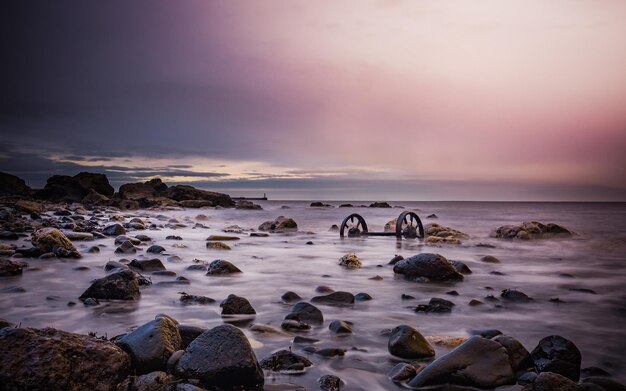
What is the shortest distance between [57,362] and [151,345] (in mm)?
579

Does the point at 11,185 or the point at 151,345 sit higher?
the point at 11,185

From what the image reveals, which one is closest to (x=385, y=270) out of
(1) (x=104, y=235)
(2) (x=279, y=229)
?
(1) (x=104, y=235)

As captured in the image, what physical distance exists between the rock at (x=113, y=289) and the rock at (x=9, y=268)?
232 centimetres

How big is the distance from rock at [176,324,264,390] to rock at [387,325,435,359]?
4.01ft

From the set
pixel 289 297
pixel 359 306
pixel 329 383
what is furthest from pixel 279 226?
pixel 329 383

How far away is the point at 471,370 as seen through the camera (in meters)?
2.78

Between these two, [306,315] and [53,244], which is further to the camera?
[53,244]

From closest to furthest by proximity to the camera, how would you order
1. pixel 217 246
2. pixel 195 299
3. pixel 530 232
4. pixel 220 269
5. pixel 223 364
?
pixel 223 364 < pixel 195 299 < pixel 220 269 < pixel 217 246 < pixel 530 232

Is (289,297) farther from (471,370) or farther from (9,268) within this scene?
(9,268)

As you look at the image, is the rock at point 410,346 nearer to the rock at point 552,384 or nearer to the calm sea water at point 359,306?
the calm sea water at point 359,306

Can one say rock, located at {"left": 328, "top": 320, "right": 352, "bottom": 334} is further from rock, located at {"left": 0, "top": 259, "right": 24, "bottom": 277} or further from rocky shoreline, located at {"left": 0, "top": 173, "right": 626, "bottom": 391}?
rock, located at {"left": 0, "top": 259, "right": 24, "bottom": 277}

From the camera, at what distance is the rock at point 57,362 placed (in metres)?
2.27

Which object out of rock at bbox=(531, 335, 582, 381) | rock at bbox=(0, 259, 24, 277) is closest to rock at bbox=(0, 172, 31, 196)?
rock at bbox=(0, 259, 24, 277)

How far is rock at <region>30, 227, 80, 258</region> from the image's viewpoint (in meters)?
8.42
